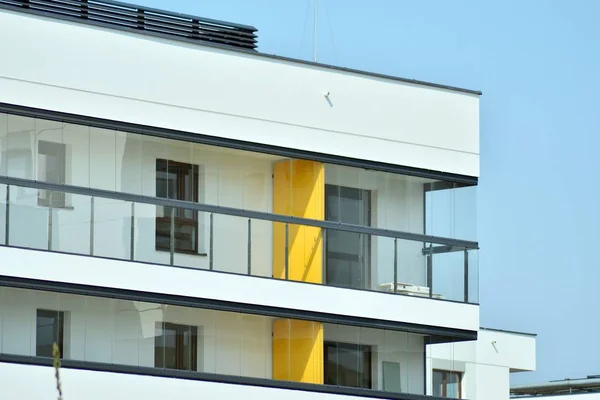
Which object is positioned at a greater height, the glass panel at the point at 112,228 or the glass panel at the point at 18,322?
the glass panel at the point at 112,228

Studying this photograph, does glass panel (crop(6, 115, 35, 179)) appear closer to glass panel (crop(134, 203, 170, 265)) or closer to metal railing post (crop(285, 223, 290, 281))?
glass panel (crop(134, 203, 170, 265))

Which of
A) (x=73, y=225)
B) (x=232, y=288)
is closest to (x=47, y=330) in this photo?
(x=73, y=225)

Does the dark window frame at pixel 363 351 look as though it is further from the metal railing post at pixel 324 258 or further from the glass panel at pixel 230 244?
the glass panel at pixel 230 244

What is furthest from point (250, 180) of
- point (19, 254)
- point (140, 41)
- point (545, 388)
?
point (545, 388)

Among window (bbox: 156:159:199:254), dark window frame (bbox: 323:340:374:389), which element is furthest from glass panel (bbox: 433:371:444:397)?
window (bbox: 156:159:199:254)

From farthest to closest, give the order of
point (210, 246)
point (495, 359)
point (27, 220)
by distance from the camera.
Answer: point (495, 359) < point (210, 246) < point (27, 220)

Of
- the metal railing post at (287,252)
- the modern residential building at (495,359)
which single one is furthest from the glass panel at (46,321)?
the modern residential building at (495,359)

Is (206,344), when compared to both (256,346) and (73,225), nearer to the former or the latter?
(256,346)

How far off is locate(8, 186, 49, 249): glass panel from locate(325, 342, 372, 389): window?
623 cm

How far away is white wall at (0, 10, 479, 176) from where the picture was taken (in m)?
25.6

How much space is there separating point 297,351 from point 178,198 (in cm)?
364

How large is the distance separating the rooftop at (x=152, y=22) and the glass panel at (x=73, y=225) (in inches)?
124

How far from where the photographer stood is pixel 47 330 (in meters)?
25.2

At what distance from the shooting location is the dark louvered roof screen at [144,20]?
25938mm
